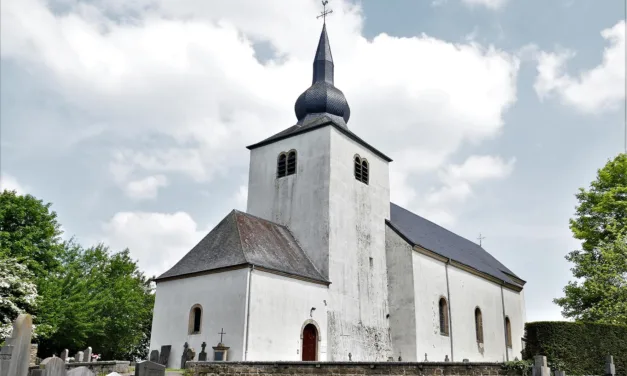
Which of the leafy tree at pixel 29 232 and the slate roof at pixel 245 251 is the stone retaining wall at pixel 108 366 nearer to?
the slate roof at pixel 245 251

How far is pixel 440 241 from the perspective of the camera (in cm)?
3372

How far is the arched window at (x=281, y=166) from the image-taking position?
2716cm

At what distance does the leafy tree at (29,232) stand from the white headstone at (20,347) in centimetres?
2297

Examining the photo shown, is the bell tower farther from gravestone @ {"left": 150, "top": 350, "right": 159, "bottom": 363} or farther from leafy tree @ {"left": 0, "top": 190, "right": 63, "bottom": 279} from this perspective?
leafy tree @ {"left": 0, "top": 190, "right": 63, "bottom": 279}

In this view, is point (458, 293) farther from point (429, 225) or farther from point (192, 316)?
point (192, 316)

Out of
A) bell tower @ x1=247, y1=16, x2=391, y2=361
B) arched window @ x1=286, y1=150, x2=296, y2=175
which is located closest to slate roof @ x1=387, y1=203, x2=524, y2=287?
bell tower @ x1=247, y1=16, x2=391, y2=361

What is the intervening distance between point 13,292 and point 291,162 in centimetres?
1350

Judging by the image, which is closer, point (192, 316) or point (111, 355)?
Result: point (192, 316)

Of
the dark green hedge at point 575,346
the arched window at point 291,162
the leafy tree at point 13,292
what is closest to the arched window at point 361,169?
the arched window at point 291,162

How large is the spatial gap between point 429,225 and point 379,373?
72.7 feet

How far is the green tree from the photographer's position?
2512 centimetres

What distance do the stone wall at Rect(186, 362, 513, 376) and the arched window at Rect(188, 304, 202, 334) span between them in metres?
4.45

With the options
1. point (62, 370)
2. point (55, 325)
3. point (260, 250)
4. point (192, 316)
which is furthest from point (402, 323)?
point (62, 370)

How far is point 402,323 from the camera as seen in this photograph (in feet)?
85.7
